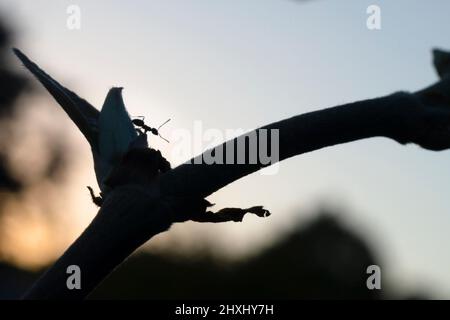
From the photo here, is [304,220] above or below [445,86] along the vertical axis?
above

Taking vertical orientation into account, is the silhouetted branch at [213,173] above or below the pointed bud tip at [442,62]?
below

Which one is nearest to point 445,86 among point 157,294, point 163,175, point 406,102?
point 406,102

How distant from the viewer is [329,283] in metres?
81.4

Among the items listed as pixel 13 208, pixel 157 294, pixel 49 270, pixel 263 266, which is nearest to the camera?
pixel 49 270

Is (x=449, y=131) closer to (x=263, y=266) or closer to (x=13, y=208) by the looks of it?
(x=13, y=208)

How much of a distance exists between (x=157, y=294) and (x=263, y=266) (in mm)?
12930

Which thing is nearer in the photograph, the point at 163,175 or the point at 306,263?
the point at 163,175

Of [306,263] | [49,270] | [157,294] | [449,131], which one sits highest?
[306,263]

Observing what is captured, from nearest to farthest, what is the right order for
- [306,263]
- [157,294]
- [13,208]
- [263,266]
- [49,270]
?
[49,270] < [13,208] < [157,294] < [263,266] < [306,263]

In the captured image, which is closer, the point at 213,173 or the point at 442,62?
the point at 213,173

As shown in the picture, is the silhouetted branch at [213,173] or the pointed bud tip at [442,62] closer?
the silhouetted branch at [213,173]

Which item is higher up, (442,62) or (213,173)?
(442,62)

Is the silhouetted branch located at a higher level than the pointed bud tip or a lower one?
lower

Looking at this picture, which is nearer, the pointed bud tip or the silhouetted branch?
the silhouetted branch
